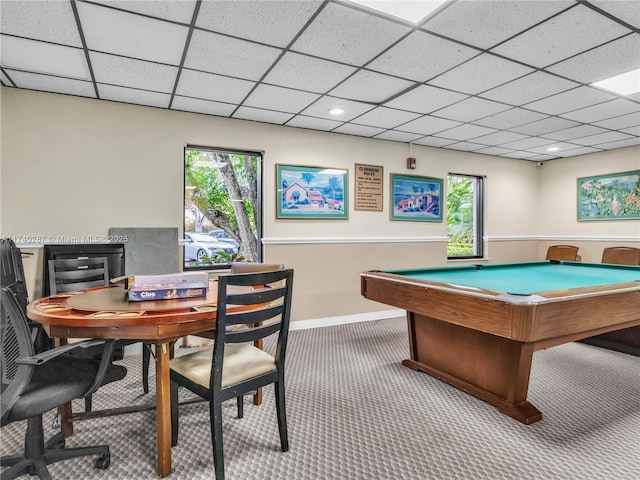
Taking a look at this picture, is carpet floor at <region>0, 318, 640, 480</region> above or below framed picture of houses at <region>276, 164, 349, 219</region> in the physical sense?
below

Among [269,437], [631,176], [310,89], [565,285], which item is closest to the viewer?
[269,437]

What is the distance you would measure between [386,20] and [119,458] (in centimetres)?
288

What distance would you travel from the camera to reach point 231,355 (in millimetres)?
1975

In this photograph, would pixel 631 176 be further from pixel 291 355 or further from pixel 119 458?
pixel 119 458

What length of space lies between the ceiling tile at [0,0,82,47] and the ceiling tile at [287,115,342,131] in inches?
86.6

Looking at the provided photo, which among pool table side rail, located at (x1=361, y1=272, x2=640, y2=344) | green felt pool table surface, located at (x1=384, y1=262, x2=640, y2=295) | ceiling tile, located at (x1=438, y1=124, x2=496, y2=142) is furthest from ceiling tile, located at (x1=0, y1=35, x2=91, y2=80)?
ceiling tile, located at (x1=438, y1=124, x2=496, y2=142)

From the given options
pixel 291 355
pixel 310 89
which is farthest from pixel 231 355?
pixel 310 89

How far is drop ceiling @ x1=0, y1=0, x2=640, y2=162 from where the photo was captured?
6.89 feet

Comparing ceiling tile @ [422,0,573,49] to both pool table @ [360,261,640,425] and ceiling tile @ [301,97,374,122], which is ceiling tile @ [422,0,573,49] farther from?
pool table @ [360,261,640,425]

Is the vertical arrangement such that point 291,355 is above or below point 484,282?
below

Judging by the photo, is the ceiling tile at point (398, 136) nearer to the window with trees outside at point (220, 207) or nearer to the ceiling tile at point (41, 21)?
the window with trees outside at point (220, 207)

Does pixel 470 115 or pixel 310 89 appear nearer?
pixel 310 89

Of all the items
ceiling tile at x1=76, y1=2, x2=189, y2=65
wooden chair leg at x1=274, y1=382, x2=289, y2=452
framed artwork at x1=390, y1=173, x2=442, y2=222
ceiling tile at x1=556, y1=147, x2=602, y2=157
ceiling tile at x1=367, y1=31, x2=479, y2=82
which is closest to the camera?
wooden chair leg at x1=274, y1=382, x2=289, y2=452

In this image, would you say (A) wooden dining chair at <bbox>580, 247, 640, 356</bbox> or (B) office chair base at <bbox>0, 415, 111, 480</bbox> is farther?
(A) wooden dining chair at <bbox>580, 247, 640, 356</bbox>
